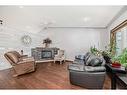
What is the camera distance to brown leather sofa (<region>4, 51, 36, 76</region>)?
12.3 ft

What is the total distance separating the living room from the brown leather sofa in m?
0.04

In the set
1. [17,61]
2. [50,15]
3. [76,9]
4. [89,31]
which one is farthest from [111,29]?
[17,61]

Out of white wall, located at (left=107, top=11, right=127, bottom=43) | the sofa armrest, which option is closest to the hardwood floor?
the sofa armrest

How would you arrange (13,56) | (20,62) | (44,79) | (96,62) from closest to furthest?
(96,62) < (44,79) < (13,56) < (20,62)

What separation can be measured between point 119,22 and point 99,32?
A: 599 millimetres

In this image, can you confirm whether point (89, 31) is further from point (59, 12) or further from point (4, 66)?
point (4, 66)

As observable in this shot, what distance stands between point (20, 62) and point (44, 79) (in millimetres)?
1047

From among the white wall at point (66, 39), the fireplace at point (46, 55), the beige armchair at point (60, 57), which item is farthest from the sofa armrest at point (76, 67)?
the fireplace at point (46, 55)

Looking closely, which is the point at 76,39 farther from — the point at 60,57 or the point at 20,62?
the point at 20,62

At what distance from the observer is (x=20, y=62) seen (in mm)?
4012

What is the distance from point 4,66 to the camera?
3949 millimetres

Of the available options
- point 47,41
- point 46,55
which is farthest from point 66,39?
point 46,55

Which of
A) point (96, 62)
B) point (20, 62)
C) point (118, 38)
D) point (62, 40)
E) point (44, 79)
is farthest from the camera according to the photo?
point (20, 62)
